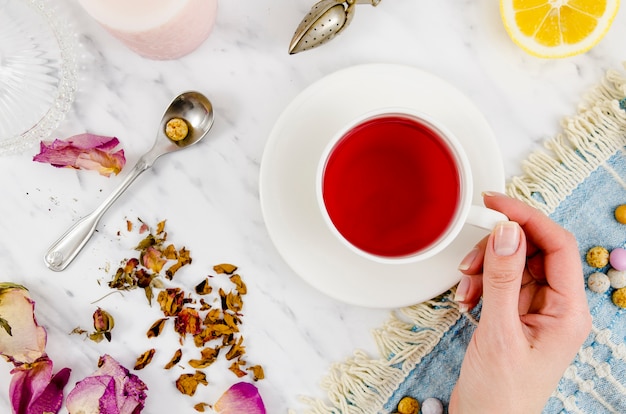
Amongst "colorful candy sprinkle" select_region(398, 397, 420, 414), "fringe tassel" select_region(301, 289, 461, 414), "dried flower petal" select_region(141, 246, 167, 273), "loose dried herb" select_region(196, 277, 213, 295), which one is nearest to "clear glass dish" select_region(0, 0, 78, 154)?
"dried flower petal" select_region(141, 246, 167, 273)

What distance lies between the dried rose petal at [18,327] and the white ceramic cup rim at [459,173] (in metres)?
0.57

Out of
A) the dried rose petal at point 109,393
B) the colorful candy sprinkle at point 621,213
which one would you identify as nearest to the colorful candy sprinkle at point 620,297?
the colorful candy sprinkle at point 621,213

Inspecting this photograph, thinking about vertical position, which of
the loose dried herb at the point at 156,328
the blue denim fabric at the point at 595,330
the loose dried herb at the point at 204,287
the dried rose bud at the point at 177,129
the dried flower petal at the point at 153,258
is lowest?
the loose dried herb at the point at 156,328

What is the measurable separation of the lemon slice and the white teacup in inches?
11.0

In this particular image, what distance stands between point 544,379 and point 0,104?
1.02m

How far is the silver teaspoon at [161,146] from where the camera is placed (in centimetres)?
108

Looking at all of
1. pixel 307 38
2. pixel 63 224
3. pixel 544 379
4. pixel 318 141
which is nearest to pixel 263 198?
pixel 318 141

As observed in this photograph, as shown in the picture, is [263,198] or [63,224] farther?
[63,224]

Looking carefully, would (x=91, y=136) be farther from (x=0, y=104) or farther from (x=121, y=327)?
(x=121, y=327)

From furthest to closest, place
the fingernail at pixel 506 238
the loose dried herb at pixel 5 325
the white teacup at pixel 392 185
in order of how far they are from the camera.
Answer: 1. the loose dried herb at pixel 5 325
2. the white teacup at pixel 392 185
3. the fingernail at pixel 506 238

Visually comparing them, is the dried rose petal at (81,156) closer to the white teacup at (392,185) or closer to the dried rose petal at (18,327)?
the dried rose petal at (18,327)

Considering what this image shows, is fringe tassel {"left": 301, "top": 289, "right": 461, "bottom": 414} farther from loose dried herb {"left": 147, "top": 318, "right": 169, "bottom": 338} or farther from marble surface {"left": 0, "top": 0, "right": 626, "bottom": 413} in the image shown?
loose dried herb {"left": 147, "top": 318, "right": 169, "bottom": 338}

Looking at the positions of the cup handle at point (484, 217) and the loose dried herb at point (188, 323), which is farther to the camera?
the loose dried herb at point (188, 323)

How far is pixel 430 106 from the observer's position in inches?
39.4
